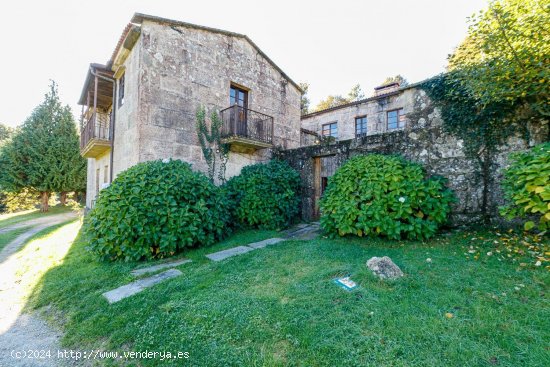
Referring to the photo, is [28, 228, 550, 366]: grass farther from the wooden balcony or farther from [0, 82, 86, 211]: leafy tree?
[0, 82, 86, 211]: leafy tree

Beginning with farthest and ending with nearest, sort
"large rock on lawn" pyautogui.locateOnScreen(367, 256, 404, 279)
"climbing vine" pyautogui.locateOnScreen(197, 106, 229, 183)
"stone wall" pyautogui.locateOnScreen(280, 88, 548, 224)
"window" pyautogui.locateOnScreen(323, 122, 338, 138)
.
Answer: "window" pyautogui.locateOnScreen(323, 122, 338, 138), "climbing vine" pyautogui.locateOnScreen(197, 106, 229, 183), "stone wall" pyautogui.locateOnScreen(280, 88, 548, 224), "large rock on lawn" pyautogui.locateOnScreen(367, 256, 404, 279)

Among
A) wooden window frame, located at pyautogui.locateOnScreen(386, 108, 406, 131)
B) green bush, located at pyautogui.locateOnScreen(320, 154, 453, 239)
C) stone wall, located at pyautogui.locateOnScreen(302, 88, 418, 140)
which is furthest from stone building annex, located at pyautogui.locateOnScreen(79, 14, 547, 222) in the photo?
stone wall, located at pyautogui.locateOnScreen(302, 88, 418, 140)

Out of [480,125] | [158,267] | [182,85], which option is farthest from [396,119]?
[158,267]

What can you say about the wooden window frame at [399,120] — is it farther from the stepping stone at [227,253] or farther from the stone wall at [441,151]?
the stepping stone at [227,253]

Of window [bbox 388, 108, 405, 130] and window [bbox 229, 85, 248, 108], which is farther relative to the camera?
window [bbox 388, 108, 405, 130]

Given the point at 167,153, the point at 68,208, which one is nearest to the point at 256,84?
the point at 167,153

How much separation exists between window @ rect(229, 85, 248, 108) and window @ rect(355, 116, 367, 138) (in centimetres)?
741

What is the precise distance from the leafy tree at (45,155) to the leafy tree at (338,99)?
19.3 m

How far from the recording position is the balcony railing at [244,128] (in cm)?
743

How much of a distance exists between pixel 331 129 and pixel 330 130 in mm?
88

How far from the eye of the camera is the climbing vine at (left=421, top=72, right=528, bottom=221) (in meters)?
4.41

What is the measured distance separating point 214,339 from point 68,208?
20.6 meters

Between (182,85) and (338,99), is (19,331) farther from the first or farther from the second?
(338,99)

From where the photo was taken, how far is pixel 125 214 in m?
4.38
